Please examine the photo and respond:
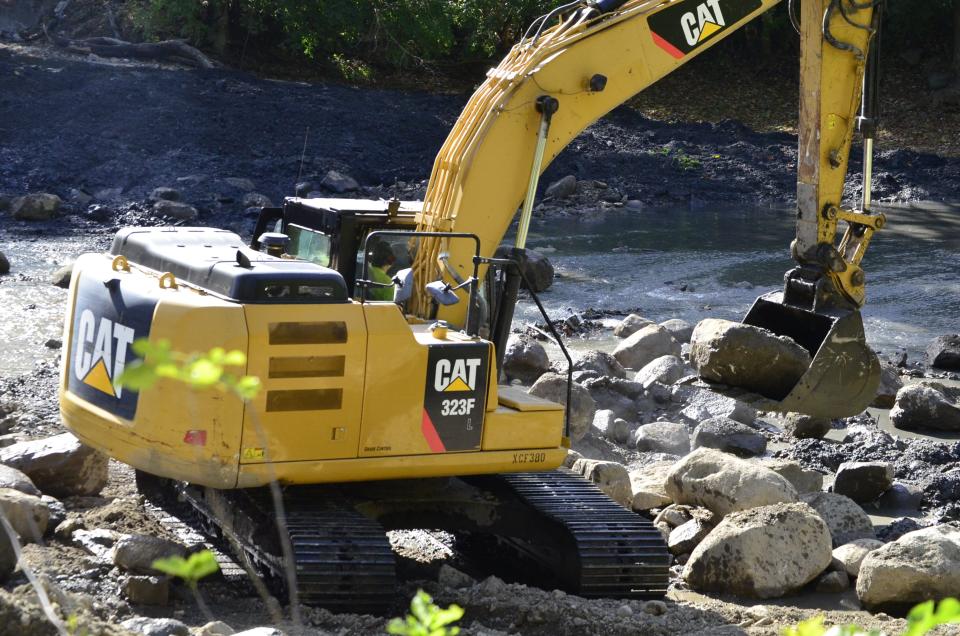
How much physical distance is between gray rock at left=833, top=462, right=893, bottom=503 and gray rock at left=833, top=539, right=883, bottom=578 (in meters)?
1.32

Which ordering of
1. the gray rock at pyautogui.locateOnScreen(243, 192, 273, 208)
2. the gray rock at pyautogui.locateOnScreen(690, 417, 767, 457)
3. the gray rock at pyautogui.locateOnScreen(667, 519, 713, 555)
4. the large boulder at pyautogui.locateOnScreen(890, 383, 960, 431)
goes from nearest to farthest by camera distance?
1. the gray rock at pyautogui.locateOnScreen(667, 519, 713, 555)
2. the gray rock at pyautogui.locateOnScreen(690, 417, 767, 457)
3. the large boulder at pyautogui.locateOnScreen(890, 383, 960, 431)
4. the gray rock at pyautogui.locateOnScreen(243, 192, 273, 208)

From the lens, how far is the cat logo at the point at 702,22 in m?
8.54

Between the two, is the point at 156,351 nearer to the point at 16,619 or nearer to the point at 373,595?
the point at 16,619

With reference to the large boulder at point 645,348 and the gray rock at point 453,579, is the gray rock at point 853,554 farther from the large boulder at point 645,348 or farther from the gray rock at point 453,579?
the large boulder at point 645,348

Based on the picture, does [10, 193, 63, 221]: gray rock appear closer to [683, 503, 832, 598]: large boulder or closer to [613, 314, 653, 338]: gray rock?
[613, 314, 653, 338]: gray rock

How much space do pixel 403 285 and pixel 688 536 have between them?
8.85ft

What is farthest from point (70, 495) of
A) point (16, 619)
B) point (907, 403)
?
point (907, 403)

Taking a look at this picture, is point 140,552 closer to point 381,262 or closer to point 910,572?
point 381,262

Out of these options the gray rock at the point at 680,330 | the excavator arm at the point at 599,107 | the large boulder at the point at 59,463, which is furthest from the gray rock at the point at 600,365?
the large boulder at the point at 59,463

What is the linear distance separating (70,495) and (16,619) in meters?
3.45

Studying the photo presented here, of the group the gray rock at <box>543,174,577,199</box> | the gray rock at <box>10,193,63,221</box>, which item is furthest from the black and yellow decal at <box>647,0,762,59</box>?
the gray rock at <box>543,174,577,199</box>

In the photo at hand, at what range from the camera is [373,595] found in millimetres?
6266

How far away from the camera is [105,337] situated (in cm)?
666

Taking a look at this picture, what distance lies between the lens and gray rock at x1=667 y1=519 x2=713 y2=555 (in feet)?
26.9
